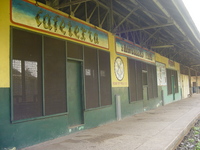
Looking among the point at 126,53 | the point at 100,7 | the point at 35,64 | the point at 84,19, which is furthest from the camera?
the point at 126,53

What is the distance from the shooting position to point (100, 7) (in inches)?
395

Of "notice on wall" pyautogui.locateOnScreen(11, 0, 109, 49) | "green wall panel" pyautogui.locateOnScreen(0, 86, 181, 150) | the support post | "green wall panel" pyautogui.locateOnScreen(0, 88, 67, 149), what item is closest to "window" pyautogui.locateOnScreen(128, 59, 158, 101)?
the support post

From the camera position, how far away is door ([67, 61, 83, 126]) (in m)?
7.43

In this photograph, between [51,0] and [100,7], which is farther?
[100,7]

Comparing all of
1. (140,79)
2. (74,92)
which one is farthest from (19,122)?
(140,79)

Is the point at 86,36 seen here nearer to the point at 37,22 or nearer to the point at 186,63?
the point at 37,22

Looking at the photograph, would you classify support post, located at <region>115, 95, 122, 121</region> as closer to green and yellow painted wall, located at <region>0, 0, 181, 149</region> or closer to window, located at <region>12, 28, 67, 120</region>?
green and yellow painted wall, located at <region>0, 0, 181, 149</region>

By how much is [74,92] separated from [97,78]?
151 centimetres

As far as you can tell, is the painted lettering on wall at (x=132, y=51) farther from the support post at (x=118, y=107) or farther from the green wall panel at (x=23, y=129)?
the green wall panel at (x=23, y=129)

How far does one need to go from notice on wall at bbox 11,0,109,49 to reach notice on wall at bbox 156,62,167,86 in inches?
370

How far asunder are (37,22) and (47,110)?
8.54ft

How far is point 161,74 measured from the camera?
59.7 ft

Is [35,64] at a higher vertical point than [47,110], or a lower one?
higher

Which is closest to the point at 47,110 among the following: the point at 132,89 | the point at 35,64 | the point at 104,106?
the point at 35,64
